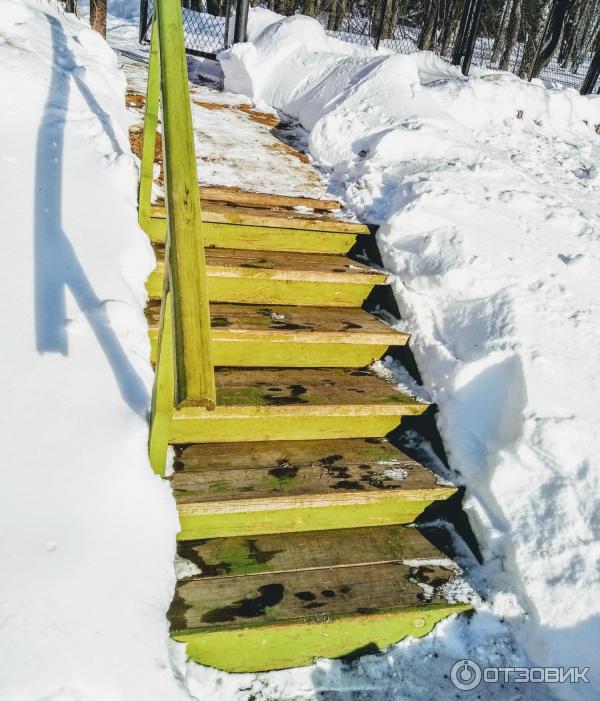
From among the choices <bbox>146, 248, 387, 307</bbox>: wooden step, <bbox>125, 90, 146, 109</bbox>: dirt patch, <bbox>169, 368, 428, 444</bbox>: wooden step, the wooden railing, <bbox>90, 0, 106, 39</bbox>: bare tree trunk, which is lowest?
<bbox>169, 368, 428, 444</bbox>: wooden step

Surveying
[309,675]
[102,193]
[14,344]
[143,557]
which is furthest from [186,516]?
[102,193]

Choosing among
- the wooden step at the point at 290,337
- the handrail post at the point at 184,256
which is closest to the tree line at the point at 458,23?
the wooden step at the point at 290,337

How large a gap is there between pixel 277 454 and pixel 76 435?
2.78ft

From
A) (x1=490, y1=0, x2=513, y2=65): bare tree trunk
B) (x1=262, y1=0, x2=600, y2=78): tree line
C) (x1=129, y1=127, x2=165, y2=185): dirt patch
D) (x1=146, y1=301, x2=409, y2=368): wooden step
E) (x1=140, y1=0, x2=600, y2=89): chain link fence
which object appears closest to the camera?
(x1=146, y1=301, x2=409, y2=368): wooden step

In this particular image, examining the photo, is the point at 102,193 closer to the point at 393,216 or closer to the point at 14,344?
the point at 14,344

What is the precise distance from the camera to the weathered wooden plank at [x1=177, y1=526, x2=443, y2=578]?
6.37 ft

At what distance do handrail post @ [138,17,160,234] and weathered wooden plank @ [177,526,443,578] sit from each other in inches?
69.4

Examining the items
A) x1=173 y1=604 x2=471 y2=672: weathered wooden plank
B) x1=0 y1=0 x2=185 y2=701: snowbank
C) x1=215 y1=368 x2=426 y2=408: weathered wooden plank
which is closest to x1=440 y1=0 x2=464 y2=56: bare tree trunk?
x1=0 y1=0 x2=185 y2=701: snowbank

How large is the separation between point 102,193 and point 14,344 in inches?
46.3

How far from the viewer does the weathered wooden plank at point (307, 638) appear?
67.1 inches

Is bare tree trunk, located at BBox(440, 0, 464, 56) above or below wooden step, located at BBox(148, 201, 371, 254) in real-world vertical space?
above

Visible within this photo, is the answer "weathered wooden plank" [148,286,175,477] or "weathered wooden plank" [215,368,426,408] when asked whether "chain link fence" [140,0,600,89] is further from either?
"weathered wooden plank" [148,286,175,477]

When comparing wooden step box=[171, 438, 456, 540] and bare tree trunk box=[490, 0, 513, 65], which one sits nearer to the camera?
wooden step box=[171, 438, 456, 540]

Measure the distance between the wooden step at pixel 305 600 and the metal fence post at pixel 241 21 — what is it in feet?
21.4
